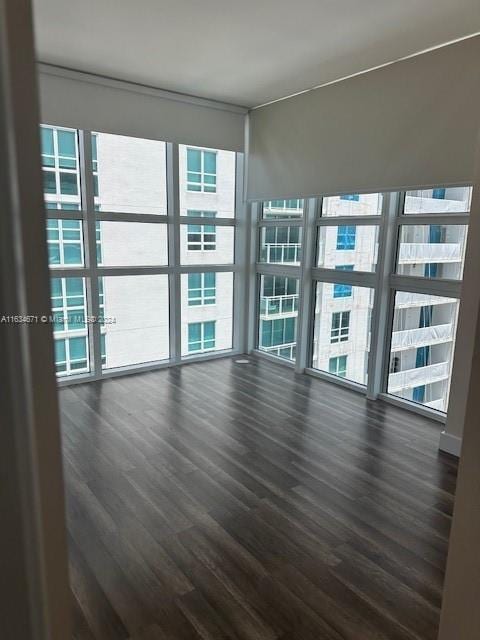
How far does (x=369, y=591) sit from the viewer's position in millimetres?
2133

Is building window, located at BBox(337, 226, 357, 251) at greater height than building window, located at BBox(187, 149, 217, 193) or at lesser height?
lesser

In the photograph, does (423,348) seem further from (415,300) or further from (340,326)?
(340,326)

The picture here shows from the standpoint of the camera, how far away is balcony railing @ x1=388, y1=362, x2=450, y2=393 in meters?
4.09

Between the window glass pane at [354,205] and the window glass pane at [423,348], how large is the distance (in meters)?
0.92

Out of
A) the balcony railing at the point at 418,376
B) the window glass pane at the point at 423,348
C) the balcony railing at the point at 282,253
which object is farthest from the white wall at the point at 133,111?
the balcony railing at the point at 418,376

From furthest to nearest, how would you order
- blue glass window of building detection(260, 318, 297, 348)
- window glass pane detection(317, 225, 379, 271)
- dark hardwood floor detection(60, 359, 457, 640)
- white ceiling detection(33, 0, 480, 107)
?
blue glass window of building detection(260, 318, 297, 348) → window glass pane detection(317, 225, 379, 271) → white ceiling detection(33, 0, 480, 107) → dark hardwood floor detection(60, 359, 457, 640)

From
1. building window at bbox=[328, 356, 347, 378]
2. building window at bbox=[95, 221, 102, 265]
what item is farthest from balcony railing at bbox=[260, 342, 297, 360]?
building window at bbox=[95, 221, 102, 265]

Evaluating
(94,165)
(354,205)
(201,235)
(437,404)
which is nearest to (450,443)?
(437,404)

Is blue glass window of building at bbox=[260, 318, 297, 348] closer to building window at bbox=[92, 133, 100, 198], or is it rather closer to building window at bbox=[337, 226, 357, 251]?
building window at bbox=[337, 226, 357, 251]

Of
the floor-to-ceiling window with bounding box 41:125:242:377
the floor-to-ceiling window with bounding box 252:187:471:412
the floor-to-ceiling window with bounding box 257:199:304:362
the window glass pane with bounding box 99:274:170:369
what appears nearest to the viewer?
the floor-to-ceiling window with bounding box 252:187:471:412

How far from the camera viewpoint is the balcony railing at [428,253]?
3910 mm

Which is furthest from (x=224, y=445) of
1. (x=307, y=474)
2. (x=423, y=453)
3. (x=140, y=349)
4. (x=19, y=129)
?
(x=19, y=129)

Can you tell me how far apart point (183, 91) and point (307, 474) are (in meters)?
4.21

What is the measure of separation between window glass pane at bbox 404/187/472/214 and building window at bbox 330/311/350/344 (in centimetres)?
134
